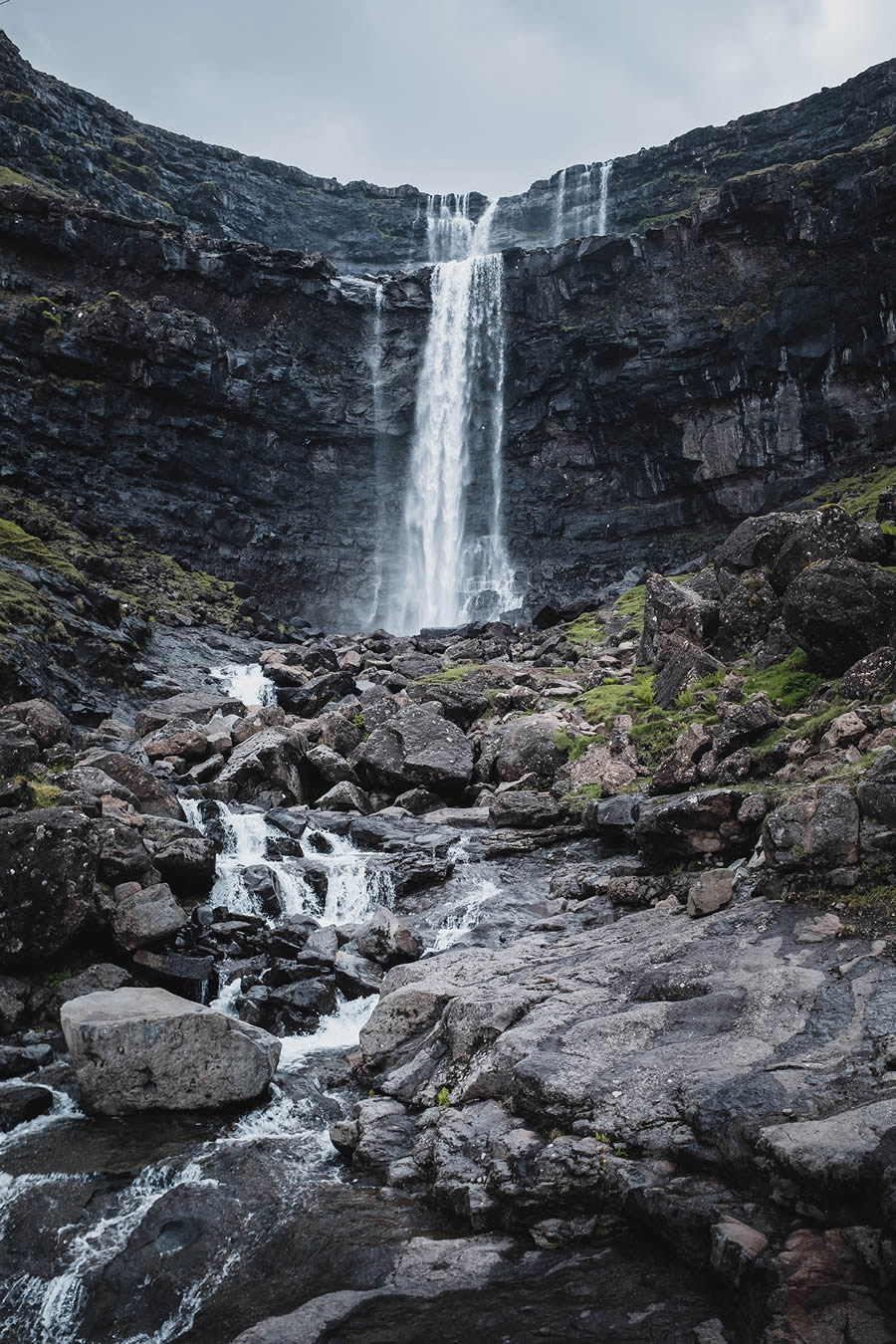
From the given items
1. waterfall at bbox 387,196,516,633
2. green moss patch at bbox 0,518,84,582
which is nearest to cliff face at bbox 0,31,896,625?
waterfall at bbox 387,196,516,633

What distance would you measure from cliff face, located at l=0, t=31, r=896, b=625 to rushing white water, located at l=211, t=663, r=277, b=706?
56.4ft

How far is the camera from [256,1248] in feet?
21.6

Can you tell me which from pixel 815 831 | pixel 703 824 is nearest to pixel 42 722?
pixel 703 824

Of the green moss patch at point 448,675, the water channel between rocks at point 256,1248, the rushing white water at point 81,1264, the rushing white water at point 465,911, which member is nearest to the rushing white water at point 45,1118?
the water channel between rocks at point 256,1248

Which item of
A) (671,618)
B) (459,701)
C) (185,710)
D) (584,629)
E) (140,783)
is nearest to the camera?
(140,783)

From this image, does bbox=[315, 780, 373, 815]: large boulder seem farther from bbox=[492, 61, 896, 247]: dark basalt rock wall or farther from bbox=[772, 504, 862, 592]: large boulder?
bbox=[492, 61, 896, 247]: dark basalt rock wall

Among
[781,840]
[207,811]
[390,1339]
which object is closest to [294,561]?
[207,811]

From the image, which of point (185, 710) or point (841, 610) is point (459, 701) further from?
point (841, 610)

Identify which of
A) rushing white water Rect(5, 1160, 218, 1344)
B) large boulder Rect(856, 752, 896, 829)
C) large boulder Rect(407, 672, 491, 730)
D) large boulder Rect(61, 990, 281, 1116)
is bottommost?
rushing white water Rect(5, 1160, 218, 1344)

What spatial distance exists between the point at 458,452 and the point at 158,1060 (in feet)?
161

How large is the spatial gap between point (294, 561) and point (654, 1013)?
4858 centimetres

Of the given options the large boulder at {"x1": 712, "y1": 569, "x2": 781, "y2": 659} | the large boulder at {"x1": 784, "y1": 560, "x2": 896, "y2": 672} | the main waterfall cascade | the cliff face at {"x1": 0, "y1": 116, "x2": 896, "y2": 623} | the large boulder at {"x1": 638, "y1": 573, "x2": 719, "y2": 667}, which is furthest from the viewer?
the main waterfall cascade

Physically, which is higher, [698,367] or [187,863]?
[698,367]

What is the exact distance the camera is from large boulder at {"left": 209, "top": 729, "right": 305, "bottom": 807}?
2000 centimetres
